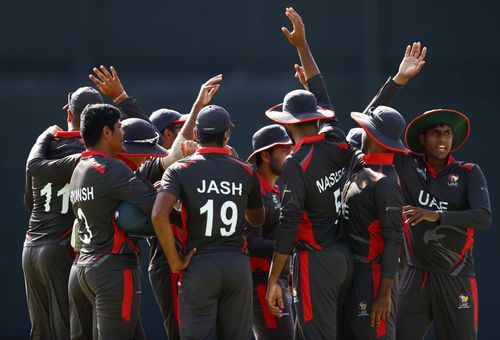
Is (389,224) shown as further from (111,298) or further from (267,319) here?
(111,298)

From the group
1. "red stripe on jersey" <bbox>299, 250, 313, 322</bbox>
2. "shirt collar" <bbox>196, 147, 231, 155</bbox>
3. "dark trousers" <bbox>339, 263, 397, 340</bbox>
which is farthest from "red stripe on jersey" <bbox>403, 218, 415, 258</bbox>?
"shirt collar" <bbox>196, 147, 231, 155</bbox>

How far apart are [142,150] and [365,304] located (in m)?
1.79

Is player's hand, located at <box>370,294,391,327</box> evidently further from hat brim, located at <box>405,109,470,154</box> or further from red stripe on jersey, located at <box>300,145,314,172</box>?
hat brim, located at <box>405,109,470,154</box>

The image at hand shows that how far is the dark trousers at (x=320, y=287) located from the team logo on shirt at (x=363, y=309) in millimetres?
146

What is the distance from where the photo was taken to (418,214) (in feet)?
19.4

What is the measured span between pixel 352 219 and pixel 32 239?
2380 millimetres


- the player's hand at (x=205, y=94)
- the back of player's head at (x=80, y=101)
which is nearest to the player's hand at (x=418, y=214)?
the player's hand at (x=205, y=94)

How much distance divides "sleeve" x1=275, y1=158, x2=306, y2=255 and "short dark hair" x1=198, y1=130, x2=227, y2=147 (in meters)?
0.46

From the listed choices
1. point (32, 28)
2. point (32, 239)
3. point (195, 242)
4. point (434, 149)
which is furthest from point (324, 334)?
point (32, 28)

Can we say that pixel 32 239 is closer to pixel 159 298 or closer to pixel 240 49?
pixel 159 298

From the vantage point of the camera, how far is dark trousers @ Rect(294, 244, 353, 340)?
214 inches

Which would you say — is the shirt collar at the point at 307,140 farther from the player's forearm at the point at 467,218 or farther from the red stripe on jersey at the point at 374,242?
the player's forearm at the point at 467,218

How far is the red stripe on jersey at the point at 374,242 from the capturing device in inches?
218

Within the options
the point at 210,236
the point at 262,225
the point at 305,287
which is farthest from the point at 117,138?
the point at 305,287
